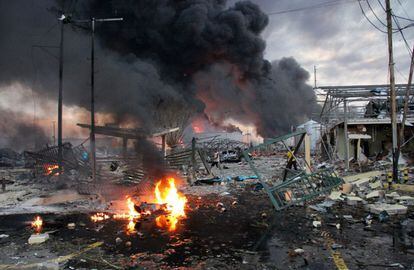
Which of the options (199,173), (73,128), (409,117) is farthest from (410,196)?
A: (73,128)

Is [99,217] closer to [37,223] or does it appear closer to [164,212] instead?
[37,223]

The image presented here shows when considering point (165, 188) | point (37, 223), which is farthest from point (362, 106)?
point (37, 223)

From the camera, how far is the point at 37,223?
6.65 m

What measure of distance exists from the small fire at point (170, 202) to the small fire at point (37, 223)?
93.8 inches

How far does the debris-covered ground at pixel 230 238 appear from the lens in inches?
167

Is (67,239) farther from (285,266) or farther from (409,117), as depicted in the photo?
(409,117)

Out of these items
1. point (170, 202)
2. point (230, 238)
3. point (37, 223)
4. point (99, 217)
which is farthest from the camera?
point (170, 202)

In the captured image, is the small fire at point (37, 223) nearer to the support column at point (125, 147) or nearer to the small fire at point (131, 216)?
the small fire at point (131, 216)

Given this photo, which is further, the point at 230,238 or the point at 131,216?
the point at 131,216

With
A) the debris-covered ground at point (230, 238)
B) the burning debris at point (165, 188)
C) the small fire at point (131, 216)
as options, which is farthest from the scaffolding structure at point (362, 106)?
the small fire at point (131, 216)

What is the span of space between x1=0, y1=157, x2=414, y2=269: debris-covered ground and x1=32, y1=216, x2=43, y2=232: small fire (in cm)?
10

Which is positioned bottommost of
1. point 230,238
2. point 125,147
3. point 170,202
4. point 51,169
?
point 230,238

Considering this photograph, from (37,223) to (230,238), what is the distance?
429cm

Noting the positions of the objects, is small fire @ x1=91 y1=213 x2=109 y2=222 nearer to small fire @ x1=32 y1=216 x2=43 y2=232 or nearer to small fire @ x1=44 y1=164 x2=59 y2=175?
small fire @ x1=32 y1=216 x2=43 y2=232
